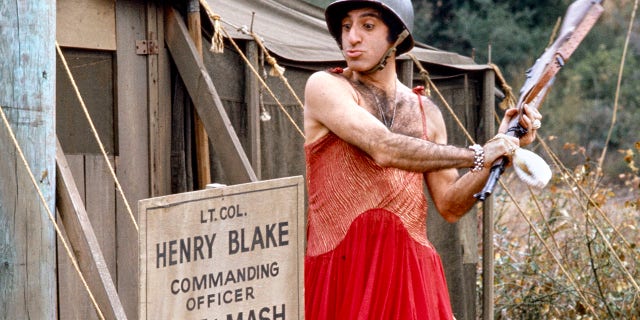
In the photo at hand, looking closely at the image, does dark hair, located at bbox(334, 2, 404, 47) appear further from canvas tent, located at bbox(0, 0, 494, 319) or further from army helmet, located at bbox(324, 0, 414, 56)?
canvas tent, located at bbox(0, 0, 494, 319)

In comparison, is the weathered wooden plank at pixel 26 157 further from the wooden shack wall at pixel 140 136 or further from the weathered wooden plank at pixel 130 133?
the weathered wooden plank at pixel 130 133

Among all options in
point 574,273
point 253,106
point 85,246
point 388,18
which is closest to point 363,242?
point 388,18

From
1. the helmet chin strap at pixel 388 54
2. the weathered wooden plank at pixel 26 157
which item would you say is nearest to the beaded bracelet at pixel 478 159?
the helmet chin strap at pixel 388 54

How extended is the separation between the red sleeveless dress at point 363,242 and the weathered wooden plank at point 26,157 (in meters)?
1.14

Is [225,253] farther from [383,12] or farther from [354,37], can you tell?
[383,12]

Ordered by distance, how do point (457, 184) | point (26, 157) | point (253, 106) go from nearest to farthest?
point (457, 184) < point (26, 157) < point (253, 106)

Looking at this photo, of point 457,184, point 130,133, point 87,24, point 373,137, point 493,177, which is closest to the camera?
point 493,177

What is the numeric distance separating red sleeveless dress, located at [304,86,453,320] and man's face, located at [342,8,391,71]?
0.28 meters

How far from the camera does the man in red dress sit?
410 centimetres

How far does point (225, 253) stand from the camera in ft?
12.1

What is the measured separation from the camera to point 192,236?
3.62 metres

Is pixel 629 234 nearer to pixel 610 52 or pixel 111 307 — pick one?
pixel 111 307

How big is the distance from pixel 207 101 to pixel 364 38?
1.93m

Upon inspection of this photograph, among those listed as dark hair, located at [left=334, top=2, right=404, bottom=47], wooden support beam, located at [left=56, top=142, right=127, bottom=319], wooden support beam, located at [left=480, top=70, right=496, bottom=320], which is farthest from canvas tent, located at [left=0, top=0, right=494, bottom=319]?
dark hair, located at [left=334, top=2, right=404, bottom=47]
